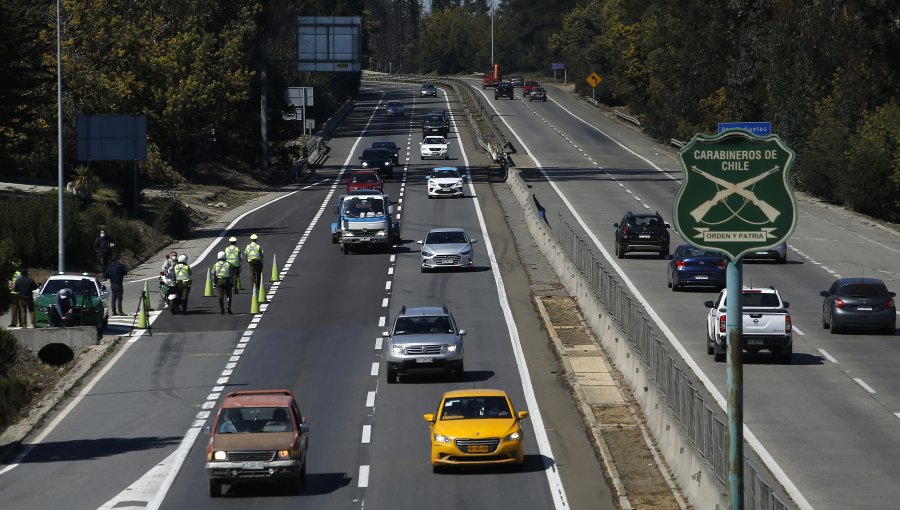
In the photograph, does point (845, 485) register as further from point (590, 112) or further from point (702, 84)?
point (590, 112)

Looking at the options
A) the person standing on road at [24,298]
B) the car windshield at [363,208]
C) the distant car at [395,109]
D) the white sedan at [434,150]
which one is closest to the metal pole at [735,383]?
the person standing on road at [24,298]

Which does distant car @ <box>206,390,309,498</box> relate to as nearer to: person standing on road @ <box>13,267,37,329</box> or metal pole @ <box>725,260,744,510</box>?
metal pole @ <box>725,260,744,510</box>

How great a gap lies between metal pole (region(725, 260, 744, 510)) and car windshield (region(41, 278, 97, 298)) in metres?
28.6

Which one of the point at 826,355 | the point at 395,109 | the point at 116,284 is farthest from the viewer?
the point at 395,109

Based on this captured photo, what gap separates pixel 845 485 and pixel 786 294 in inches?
878

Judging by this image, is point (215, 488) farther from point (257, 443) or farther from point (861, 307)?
point (861, 307)

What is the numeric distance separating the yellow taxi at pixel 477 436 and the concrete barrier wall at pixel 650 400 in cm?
257

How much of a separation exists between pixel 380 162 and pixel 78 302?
142 feet

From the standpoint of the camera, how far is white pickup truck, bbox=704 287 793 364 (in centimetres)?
3166

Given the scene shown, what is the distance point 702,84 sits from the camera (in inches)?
3622

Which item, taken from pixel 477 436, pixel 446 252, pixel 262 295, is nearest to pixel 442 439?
pixel 477 436

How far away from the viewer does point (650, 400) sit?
25984 mm

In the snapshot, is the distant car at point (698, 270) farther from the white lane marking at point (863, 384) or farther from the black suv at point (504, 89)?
the black suv at point (504, 89)

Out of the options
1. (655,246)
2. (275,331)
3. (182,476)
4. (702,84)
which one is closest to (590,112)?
(702,84)
